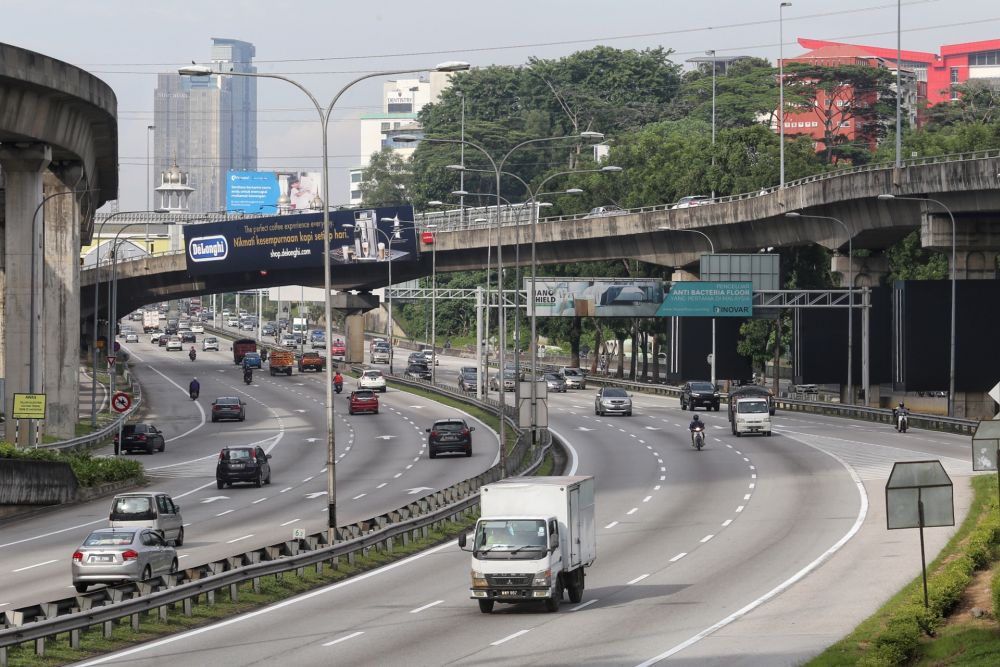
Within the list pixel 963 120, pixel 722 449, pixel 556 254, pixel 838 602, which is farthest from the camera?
pixel 963 120

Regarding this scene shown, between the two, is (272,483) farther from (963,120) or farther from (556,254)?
(963,120)

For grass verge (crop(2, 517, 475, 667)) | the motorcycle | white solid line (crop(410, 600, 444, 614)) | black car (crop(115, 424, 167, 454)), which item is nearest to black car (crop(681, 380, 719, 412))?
the motorcycle

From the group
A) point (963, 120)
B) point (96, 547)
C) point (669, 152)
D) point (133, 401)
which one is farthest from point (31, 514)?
point (963, 120)

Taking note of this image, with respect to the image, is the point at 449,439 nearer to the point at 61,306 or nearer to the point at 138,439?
the point at 138,439

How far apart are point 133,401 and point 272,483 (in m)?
38.3

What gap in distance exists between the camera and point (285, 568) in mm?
32062

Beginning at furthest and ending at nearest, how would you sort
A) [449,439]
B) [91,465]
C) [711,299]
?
[711,299] < [449,439] < [91,465]

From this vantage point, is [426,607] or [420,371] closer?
[426,607]

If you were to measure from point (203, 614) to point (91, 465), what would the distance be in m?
28.0

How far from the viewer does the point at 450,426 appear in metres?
66.1

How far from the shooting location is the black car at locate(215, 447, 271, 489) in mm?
56250

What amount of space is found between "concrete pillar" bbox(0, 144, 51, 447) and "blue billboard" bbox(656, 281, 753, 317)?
4878cm

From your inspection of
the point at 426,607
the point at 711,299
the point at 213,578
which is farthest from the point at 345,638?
the point at 711,299

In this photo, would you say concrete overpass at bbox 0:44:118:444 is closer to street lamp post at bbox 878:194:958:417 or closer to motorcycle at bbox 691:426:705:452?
motorcycle at bbox 691:426:705:452
